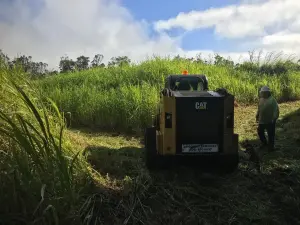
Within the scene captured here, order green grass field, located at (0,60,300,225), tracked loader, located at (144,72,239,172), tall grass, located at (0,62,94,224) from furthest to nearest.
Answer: tracked loader, located at (144,72,239,172), green grass field, located at (0,60,300,225), tall grass, located at (0,62,94,224)

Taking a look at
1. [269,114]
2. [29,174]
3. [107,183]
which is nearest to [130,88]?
[269,114]

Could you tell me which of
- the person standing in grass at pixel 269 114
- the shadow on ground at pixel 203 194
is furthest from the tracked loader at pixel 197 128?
the person standing in grass at pixel 269 114

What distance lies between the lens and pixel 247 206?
583 centimetres

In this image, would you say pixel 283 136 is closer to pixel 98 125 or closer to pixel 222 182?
pixel 222 182

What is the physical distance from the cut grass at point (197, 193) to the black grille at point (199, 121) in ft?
1.98

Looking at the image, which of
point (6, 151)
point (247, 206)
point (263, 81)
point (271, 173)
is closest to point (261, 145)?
point (271, 173)

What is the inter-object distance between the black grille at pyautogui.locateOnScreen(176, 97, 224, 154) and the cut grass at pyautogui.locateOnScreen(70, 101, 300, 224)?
60 cm

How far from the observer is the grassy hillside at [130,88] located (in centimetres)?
1222

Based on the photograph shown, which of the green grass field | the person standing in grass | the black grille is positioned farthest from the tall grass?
the person standing in grass

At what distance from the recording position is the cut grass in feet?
17.6

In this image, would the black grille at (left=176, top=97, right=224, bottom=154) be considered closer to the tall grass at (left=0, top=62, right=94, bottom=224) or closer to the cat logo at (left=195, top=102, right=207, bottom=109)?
the cat logo at (left=195, top=102, right=207, bottom=109)

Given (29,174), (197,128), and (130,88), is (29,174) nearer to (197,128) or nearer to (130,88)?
(197,128)

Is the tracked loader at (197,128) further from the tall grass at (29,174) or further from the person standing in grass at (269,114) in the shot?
the person standing in grass at (269,114)

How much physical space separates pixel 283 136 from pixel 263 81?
8.32 metres
